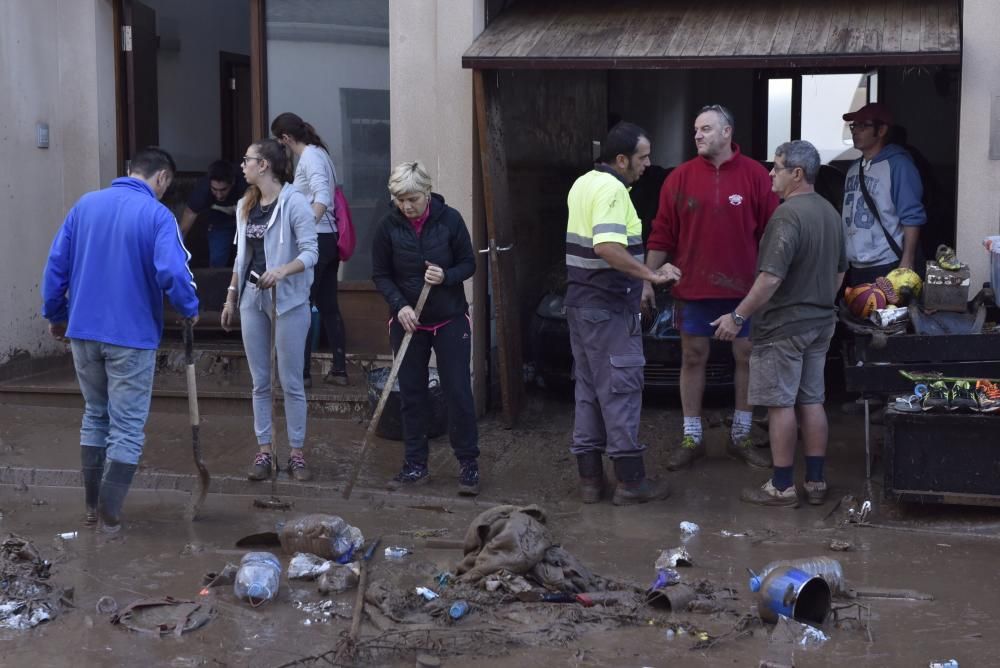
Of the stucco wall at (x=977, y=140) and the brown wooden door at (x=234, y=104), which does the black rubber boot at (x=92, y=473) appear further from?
the brown wooden door at (x=234, y=104)

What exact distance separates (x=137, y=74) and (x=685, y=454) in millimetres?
5358

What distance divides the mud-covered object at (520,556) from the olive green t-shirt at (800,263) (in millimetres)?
1838

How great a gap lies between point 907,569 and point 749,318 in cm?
180

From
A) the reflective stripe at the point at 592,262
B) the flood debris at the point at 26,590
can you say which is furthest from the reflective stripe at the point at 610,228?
the flood debris at the point at 26,590

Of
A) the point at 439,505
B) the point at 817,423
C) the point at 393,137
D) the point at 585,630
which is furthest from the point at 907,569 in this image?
the point at 393,137

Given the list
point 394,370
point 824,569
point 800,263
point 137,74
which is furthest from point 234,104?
point 824,569

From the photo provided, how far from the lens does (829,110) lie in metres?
12.0

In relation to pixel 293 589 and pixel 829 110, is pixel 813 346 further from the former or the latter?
pixel 829 110

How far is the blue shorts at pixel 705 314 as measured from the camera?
283 inches

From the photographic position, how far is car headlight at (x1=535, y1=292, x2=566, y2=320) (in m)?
8.89

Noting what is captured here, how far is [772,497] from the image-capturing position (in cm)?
673

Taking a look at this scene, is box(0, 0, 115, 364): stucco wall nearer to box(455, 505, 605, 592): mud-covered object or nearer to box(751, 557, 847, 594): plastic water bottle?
box(455, 505, 605, 592): mud-covered object

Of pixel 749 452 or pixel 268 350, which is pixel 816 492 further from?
pixel 268 350

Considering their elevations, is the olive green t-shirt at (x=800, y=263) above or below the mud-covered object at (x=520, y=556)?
above
